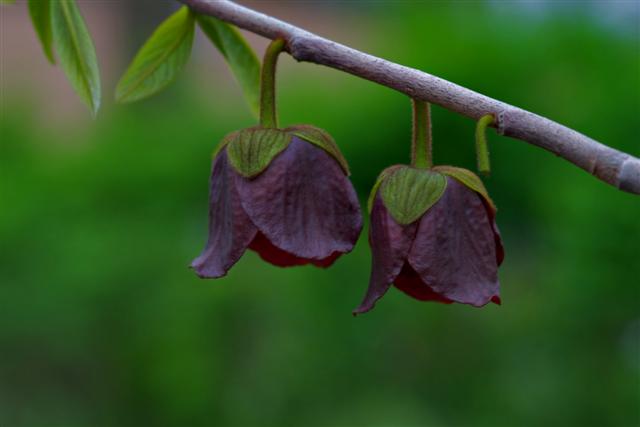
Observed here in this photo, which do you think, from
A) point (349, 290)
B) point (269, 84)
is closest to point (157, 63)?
point (269, 84)

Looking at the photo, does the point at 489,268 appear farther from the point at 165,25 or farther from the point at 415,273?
the point at 165,25

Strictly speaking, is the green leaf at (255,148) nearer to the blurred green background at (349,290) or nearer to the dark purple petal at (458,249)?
the dark purple petal at (458,249)

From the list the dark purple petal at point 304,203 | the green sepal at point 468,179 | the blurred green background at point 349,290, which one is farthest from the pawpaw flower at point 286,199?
the blurred green background at point 349,290

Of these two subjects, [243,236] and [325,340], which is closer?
[243,236]

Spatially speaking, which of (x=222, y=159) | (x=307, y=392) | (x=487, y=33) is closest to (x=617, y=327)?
(x=307, y=392)

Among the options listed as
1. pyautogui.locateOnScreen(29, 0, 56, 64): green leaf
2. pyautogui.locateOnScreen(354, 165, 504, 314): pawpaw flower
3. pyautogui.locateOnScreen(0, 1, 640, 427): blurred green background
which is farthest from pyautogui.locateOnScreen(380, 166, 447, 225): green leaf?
pyautogui.locateOnScreen(0, 1, 640, 427): blurred green background

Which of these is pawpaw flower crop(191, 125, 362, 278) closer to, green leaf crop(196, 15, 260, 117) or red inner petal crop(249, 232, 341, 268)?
Result: red inner petal crop(249, 232, 341, 268)

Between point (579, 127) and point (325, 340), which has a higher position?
point (579, 127)
